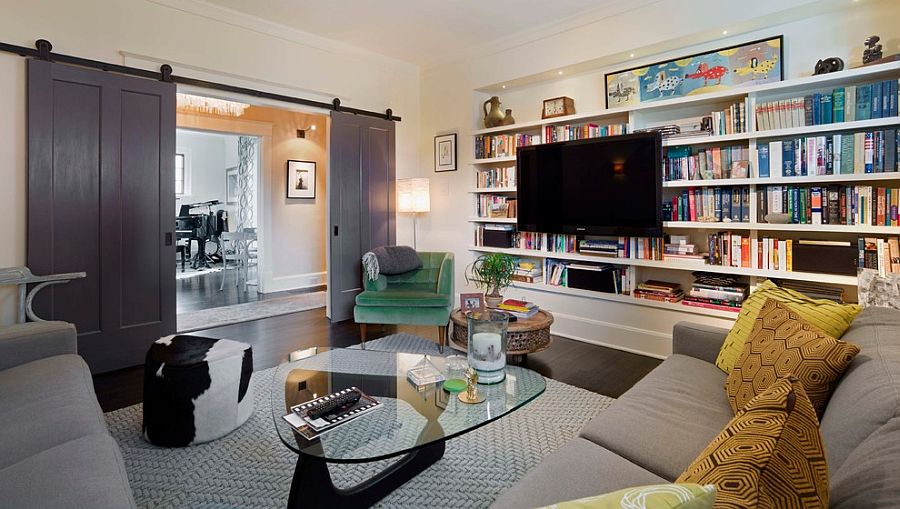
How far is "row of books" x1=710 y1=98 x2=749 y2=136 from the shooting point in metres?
3.32

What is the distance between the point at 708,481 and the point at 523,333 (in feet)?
7.62

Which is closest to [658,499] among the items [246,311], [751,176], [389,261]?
[751,176]

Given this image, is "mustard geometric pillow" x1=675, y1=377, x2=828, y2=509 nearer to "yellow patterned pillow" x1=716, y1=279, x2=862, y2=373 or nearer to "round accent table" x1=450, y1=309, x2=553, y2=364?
"yellow patterned pillow" x1=716, y1=279, x2=862, y2=373

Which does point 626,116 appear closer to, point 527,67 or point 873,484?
point 527,67

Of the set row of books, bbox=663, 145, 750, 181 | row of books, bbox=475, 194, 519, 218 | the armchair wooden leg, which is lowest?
the armchair wooden leg

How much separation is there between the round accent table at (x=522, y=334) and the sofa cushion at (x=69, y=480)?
210cm

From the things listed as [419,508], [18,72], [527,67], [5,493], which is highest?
[527,67]

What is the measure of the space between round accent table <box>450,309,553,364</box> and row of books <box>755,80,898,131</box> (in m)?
2.05

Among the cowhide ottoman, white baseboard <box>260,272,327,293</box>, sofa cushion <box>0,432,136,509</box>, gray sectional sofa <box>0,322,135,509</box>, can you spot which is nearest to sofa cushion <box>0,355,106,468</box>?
gray sectional sofa <box>0,322,135,509</box>

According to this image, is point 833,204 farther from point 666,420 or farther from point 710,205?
point 666,420

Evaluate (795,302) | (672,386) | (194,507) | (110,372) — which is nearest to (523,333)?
(672,386)

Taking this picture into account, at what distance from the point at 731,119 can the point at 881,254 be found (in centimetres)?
126

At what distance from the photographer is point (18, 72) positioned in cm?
310

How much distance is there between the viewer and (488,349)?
2.04 metres
